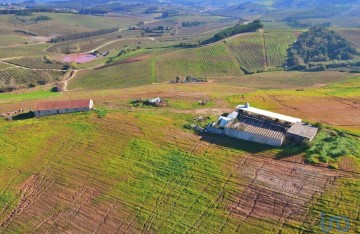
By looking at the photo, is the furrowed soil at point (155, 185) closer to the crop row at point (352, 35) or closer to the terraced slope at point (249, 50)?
the terraced slope at point (249, 50)

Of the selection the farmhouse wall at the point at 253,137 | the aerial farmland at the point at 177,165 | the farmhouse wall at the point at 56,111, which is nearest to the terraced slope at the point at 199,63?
the aerial farmland at the point at 177,165

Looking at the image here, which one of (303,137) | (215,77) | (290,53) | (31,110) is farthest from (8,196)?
(290,53)

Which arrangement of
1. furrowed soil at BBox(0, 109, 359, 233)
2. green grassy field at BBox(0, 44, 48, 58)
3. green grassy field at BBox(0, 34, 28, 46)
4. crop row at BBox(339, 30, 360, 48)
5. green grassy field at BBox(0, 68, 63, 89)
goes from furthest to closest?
green grassy field at BBox(0, 34, 28, 46)
crop row at BBox(339, 30, 360, 48)
green grassy field at BBox(0, 44, 48, 58)
green grassy field at BBox(0, 68, 63, 89)
furrowed soil at BBox(0, 109, 359, 233)

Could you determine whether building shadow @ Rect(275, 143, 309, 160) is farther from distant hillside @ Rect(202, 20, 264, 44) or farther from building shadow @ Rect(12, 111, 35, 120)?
distant hillside @ Rect(202, 20, 264, 44)

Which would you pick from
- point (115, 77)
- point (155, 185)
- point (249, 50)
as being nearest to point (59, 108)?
point (155, 185)

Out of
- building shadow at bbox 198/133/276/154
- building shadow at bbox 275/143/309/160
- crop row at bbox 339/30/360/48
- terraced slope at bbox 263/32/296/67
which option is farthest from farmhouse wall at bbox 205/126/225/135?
crop row at bbox 339/30/360/48

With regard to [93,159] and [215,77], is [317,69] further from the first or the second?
[93,159]

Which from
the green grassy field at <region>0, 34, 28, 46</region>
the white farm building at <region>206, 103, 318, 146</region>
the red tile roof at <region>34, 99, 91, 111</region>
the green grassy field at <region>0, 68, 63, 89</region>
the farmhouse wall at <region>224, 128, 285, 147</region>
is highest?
the white farm building at <region>206, 103, 318, 146</region>
